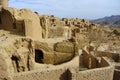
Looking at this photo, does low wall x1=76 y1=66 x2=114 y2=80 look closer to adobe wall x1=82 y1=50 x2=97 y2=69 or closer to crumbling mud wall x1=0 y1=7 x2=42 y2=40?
adobe wall x1=82 y1=50 x2=97 y2=69

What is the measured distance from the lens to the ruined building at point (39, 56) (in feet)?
38.8

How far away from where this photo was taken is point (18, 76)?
11.0m

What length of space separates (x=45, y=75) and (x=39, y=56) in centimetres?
696

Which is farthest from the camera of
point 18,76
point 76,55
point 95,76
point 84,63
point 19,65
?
point 84,63

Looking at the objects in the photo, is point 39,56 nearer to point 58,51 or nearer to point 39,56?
point 39,56

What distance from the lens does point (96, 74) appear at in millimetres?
12711

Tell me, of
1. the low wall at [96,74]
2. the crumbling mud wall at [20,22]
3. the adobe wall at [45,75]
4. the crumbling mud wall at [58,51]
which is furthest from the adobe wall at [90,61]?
the adobe wall at [45,75]

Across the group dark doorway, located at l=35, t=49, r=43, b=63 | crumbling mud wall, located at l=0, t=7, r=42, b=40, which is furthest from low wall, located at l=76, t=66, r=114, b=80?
crumbling mud wall, located at l=0, t=7, r=42, b=40

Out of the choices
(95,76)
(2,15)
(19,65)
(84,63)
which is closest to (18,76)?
(19,65)

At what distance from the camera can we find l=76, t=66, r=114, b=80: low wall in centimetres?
1237

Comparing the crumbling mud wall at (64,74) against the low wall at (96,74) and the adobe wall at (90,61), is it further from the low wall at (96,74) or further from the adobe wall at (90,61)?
the adobe wall at (90,61)

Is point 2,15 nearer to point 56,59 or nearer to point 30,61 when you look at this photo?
point 56,59

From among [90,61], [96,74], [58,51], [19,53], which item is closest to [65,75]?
[96,74]

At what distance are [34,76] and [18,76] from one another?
0.82m
